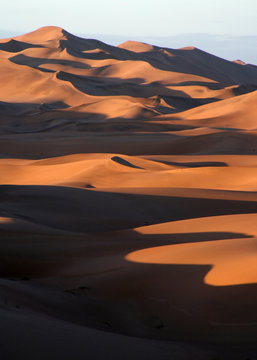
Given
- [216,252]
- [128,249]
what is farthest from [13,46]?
[216,252]

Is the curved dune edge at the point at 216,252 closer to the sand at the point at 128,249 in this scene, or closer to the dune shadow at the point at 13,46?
the sand at the point at 128,249

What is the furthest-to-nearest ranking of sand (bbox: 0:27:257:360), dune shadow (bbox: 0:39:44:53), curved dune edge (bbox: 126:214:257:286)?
dune shadow (bbox: 0:39:44:53) → curved dune edge (bbox: 126:214:257:286) → sand (bbox: 0:27:257:360)

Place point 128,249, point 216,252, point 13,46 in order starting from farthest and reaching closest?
point 13,46, point 128,249, point 216,252

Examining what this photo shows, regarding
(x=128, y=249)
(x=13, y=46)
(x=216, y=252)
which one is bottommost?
(x=128, y=249)

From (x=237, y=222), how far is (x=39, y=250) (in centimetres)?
279

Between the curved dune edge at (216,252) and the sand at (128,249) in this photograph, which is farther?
the curved dune edge at (216,252)

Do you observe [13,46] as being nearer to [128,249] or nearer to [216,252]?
[128,249]

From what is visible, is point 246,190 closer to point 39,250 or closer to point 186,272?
point 39,250

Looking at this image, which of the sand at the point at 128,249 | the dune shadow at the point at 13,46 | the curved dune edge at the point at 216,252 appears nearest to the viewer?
the sand at the point at 128,249

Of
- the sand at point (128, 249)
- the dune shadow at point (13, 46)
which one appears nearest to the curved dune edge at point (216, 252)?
the sand at point (128, 249)

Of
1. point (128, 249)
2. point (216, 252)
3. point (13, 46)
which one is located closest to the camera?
point (216, 252)

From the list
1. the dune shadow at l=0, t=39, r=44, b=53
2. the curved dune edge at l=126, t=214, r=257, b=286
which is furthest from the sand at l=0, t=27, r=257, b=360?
the dune shadow at l=0, t=39, r=44, b=53

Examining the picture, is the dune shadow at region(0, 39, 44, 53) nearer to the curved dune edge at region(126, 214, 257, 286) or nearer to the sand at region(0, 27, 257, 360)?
the sand at region(0, 27, 257, 360)

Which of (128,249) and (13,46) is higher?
(13,46)
